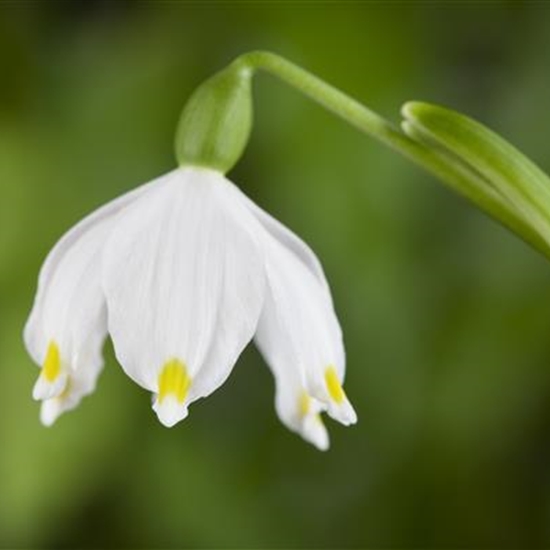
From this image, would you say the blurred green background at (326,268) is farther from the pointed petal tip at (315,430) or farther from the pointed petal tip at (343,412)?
the pointed petal tip at (343,412)

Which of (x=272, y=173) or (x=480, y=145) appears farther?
(x=272, y=173)

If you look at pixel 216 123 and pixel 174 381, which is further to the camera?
pixel 216 123

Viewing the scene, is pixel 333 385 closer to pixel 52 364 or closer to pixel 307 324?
pixel 307 324

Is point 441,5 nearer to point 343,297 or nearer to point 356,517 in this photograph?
point 343,297

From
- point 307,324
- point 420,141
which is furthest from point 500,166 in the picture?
point 307,324

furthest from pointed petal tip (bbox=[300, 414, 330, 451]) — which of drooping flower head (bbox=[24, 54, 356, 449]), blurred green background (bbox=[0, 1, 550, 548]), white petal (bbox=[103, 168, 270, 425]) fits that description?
blurred green background (bbox=[0, 1, 550, 548])

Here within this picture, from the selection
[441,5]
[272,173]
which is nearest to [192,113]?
[272,173]
